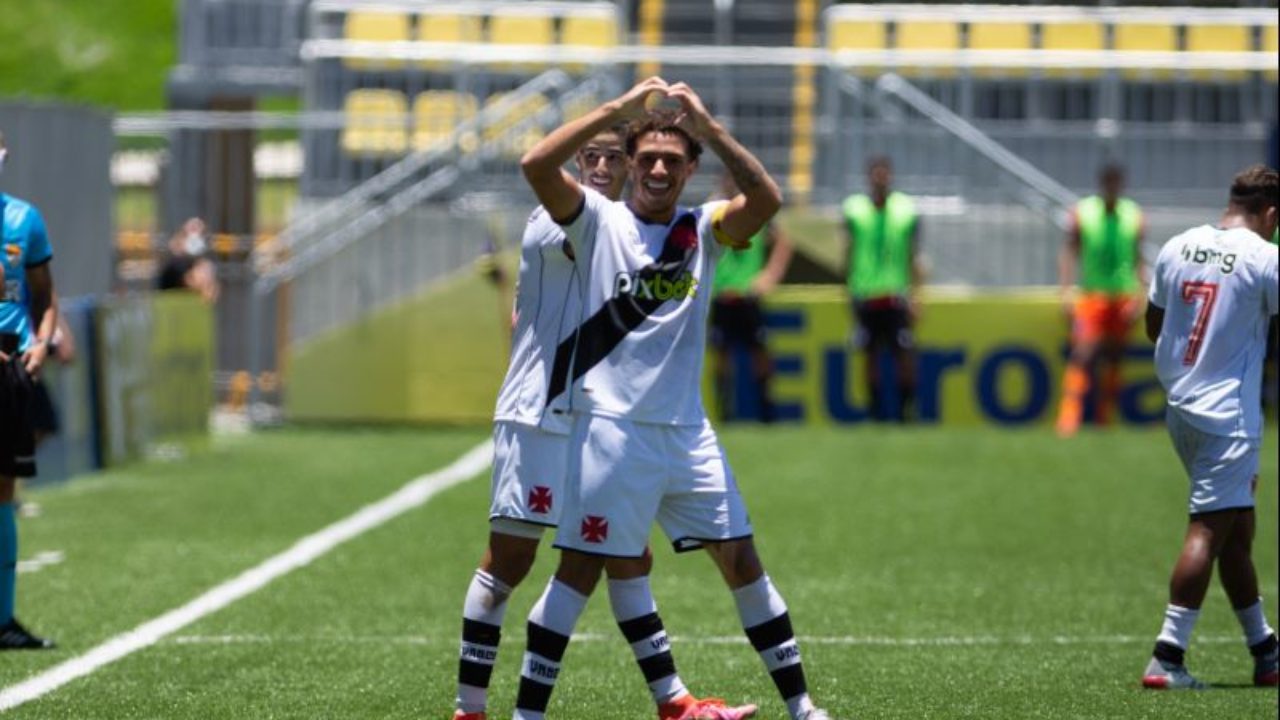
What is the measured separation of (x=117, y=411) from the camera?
18969 millimetres

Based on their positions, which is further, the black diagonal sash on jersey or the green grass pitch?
the green grass pitch

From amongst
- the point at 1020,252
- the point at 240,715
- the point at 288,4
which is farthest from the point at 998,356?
the point at 240,715

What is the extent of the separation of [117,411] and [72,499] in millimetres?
2388

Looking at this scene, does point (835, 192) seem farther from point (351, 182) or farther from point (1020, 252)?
point (351, 182)

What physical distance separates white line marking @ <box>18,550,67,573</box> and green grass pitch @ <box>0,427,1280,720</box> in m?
0.07

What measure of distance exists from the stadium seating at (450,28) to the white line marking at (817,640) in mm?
15725

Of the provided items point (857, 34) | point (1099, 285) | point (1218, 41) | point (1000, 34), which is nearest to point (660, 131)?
point (1099, 285)

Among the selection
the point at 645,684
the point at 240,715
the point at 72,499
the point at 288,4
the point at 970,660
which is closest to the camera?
the point at 240,715

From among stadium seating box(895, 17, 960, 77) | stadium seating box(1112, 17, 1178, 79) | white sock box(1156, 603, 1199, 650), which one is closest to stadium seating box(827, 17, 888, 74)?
stadium seating box(895, 17, 960, 77)

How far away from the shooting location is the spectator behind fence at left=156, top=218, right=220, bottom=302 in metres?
Result: 22.6

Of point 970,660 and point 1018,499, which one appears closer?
point 970,660

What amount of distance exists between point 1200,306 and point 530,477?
285cm

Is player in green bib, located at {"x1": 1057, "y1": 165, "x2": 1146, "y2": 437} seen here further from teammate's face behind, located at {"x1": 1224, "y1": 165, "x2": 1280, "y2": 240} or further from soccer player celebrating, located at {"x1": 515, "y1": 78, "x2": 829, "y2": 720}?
soccer player celebrating, located at {"x1": 515, "y1": 78, "x2": 829, "y2": 720}

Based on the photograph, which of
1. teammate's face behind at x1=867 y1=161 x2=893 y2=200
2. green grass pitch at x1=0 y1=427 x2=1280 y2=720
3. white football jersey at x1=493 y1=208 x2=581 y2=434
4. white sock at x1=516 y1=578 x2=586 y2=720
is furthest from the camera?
teammate's face behind at x1=867 y1=161 x2=893 y2=200
